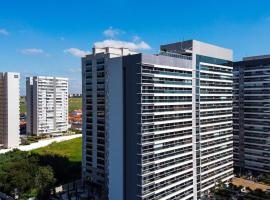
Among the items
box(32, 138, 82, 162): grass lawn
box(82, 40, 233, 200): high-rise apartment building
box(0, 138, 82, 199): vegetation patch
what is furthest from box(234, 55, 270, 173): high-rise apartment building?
box(32, 138, 82, 162): grass lawn

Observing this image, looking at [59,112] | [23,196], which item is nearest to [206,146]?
[23,196]

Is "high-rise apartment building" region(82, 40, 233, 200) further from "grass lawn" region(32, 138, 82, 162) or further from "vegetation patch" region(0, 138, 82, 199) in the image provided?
"grass lawn" region(32, 138, 82, 162)

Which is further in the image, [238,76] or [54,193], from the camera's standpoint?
[238,76]

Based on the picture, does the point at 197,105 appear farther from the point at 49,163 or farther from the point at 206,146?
the point at 49,163

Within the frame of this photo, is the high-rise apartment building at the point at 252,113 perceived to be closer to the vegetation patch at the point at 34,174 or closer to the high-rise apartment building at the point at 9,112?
the vegetation patch at the point at 34,174

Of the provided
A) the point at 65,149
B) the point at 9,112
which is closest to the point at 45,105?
the point at 9,112

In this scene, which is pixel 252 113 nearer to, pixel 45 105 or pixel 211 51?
pixel 211 51
